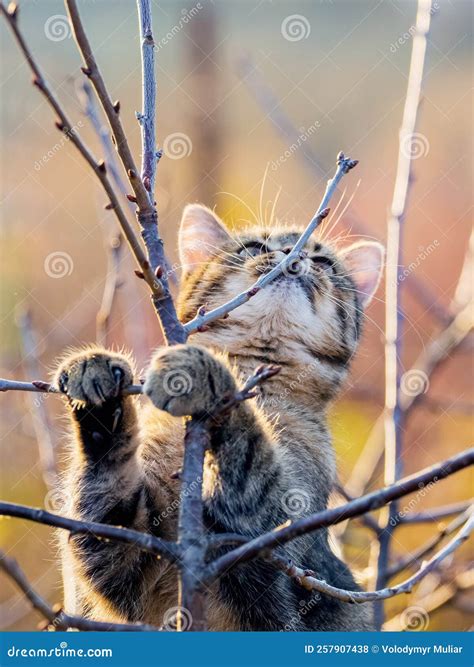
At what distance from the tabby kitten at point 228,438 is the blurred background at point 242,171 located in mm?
476

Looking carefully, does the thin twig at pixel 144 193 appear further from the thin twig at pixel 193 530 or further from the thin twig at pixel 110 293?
the thin twig at pixel 110 293

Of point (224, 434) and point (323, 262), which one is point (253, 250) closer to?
point (323, 262)

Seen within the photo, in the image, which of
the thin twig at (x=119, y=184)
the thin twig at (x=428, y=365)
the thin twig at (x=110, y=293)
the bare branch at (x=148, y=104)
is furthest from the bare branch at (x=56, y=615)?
the thin twig at (x=428, y=365)

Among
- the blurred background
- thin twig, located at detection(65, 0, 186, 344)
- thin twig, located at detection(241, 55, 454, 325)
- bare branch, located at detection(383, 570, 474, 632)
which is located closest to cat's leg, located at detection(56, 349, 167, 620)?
thin twig, located at detection(65, 0, 186, 344)

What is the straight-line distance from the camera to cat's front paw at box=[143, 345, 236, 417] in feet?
6.62

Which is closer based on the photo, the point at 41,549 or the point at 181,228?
the point at 181,228

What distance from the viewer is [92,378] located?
7.21ft

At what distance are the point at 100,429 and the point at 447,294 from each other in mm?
3359

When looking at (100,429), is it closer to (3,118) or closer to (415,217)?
(3,118)

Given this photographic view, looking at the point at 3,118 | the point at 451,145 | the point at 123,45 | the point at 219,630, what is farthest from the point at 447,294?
the point at 219,630

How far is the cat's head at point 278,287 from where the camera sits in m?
3.17

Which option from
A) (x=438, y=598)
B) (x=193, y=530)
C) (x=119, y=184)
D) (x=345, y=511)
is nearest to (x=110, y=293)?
(x=119, y=184)

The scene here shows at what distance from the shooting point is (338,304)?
3455 mm

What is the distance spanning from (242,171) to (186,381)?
292 centimetres
